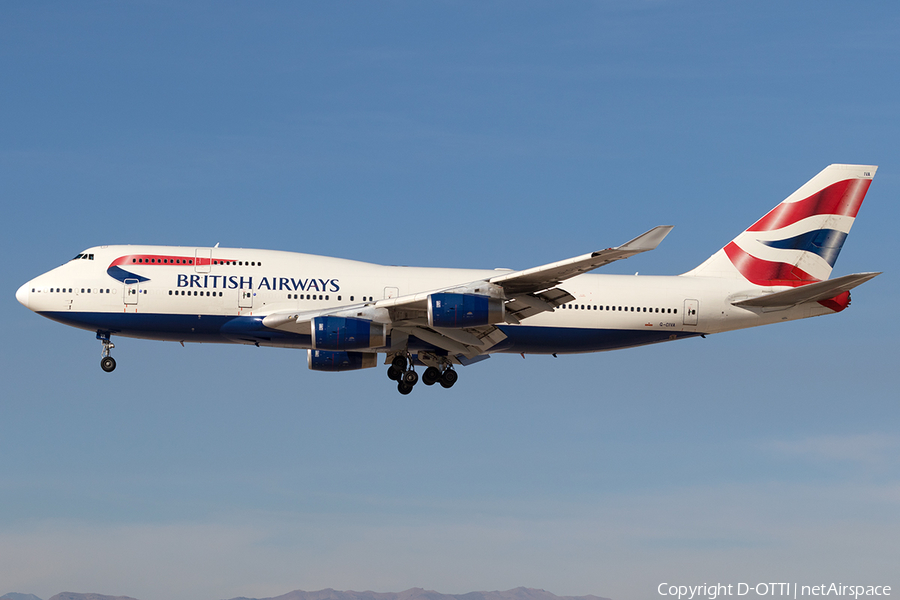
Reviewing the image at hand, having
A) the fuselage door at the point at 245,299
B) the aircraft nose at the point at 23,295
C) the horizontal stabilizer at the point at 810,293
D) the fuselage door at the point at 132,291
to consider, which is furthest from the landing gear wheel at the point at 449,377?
the aircraft nose at the point at 23,295

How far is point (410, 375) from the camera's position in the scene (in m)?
45.5

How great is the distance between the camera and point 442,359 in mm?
46219

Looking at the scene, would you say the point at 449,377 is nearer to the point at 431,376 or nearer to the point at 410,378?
the point at 431,376

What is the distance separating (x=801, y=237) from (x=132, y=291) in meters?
29.4

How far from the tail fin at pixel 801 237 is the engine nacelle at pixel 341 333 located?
15790mm

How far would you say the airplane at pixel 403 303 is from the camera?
134ft

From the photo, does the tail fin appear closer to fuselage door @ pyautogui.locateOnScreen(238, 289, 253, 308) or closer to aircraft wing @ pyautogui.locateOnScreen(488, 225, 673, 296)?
aircraft wing @ pyautogui.locateOnScreen(488, 225, 673, 296)

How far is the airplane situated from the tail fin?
0.10 m

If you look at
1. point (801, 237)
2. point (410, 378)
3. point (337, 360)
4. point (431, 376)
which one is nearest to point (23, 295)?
point (337, 360)

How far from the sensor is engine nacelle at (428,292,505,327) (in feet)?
129

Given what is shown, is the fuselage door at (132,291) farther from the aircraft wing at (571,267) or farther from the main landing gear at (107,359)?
the aircraft wing at (571,267)

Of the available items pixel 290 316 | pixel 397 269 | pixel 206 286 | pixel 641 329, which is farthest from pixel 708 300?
pixel 206 286

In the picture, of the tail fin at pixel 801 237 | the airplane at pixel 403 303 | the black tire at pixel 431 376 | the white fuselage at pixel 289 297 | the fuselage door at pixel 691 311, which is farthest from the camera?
the tail fin at pixel 801 237

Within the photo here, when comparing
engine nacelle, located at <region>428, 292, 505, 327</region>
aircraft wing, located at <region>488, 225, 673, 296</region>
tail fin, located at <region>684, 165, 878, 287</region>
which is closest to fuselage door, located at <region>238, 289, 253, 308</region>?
engine nacelle, located at <region>428, 292, 505, 327</region>
